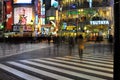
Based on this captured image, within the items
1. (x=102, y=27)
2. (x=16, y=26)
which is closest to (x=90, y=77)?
(x=102, y=27)

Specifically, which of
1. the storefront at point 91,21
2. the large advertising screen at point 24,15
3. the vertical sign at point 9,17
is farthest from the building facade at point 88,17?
the vertical sign at point 9,17

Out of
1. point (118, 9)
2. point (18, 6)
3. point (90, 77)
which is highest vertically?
point (18, 6)

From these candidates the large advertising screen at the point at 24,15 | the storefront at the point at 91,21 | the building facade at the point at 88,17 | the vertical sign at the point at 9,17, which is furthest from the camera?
the vertical sign at the point at 9,17

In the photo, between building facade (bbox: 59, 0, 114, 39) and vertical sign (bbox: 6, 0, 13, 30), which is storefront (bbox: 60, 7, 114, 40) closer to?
building facade (bbox: 59, 0, 114, 39)

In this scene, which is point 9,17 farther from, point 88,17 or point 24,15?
point 88,17

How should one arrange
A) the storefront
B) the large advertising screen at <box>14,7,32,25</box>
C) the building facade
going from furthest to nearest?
the large advertising screen at <box>14,7,32,25</box> → the building facade → the storefront

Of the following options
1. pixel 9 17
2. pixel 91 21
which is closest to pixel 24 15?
pixel 9 17

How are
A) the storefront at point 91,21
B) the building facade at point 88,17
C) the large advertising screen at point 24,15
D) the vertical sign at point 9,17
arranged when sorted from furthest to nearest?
the vertical sign at point 9,17
the large advertising screen at point 24,15
the building facade at point 88,17
the storefront at point 91,21

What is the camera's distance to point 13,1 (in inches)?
4688

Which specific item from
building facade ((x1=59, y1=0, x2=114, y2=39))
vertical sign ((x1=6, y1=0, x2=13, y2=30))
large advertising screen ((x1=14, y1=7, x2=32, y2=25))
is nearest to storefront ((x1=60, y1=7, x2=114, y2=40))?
building facade ((x1=59, y1=0, x2=114, y2=39))

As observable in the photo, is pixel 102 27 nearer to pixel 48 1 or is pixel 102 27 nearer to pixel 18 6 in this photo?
pixel 18 6

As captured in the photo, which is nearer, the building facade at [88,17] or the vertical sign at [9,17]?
the building facade at [88,17]

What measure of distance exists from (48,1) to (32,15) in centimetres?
3028

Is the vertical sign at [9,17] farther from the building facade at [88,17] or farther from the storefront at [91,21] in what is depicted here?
the storefront at [91,21]
